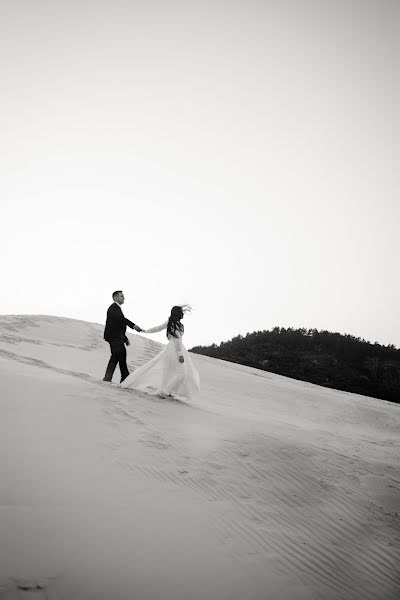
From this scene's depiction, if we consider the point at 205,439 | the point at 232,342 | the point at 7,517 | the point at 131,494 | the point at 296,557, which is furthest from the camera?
the point at 232,342

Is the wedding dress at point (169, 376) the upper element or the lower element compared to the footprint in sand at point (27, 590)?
upper

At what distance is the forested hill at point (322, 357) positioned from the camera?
17719 mm

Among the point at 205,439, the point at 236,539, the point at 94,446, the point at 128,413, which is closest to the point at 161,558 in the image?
the point at 236,539

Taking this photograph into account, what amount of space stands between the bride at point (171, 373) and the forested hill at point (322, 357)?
13.3 metres

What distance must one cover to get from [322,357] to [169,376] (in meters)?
15.4

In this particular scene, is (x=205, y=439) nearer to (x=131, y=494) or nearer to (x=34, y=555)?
(x=131, y=494)

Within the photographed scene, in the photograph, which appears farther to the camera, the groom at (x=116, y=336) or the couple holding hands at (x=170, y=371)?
the groom at (x=116, y=336)

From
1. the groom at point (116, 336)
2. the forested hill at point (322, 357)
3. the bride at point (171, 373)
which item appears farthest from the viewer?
the forested hill at point (322, 357)

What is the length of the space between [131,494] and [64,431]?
3.73ft

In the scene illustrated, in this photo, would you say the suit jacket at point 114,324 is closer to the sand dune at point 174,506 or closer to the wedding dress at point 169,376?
the wedding dress at point 169,376

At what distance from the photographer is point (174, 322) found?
20.9ft

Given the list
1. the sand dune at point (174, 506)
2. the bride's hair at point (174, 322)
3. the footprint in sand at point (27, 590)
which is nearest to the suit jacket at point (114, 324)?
the bride's hair at point (174, 322)

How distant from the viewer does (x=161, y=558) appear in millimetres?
2279

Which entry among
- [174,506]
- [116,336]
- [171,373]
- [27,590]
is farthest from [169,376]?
[27,590]
